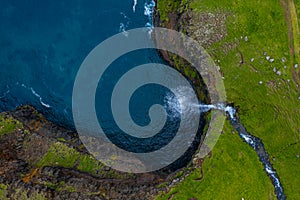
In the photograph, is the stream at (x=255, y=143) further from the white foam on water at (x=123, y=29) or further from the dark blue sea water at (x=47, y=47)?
the white foam on water at (x=123, y=29)

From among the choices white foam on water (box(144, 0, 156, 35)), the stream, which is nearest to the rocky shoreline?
the stream

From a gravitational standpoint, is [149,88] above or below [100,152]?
above

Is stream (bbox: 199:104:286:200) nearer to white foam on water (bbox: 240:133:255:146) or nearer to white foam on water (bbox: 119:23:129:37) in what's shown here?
white foam on water (bbox: 240:133:255:146)

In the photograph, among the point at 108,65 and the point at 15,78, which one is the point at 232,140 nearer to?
the point at 108,65

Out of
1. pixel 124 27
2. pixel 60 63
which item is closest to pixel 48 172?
pixel 60 63

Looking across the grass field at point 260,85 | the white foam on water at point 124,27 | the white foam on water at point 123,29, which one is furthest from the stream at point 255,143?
the white foam on water at point 124,27

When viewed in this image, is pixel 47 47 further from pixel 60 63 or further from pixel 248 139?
pixel 248 139

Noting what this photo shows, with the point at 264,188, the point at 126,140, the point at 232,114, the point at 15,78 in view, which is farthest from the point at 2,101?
the point at 264,188
